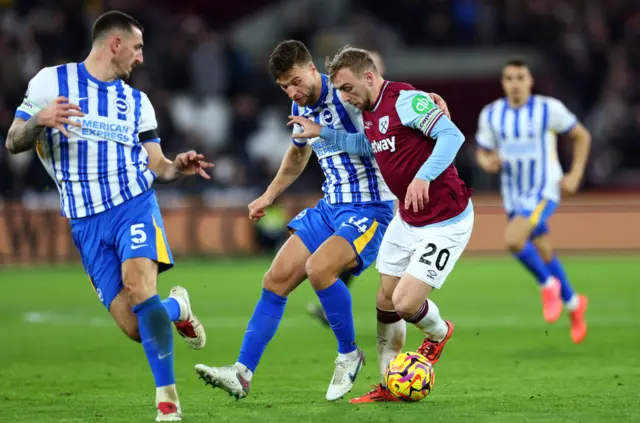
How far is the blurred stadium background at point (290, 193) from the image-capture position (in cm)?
898

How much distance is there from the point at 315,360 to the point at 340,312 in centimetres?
200

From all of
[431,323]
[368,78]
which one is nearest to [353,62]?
[368,78]

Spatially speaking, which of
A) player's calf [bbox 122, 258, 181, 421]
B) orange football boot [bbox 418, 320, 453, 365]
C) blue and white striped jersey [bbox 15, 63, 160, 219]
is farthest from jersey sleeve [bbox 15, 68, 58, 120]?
orange football boot [bbox 418, 320, 453, 365]

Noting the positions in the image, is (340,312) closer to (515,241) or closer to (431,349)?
(431,349)

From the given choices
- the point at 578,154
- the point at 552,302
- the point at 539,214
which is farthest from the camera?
the point at 578,154

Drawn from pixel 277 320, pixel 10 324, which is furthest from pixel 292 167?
pixel 10 324

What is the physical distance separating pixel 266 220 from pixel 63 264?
3303 mm

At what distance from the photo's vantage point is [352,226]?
6.92 m

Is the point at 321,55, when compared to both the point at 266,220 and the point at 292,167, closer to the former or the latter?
the point at 266,220

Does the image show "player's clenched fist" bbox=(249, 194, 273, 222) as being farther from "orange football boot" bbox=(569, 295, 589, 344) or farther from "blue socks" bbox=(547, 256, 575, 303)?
"blue socks" bbox=(547, 256, 575, 303)

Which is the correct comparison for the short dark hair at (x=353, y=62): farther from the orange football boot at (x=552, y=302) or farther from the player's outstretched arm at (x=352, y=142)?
the orange football boot at (x=552, y=302)

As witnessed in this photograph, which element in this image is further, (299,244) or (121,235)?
(299,244)

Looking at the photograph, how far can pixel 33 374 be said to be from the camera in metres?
8.16

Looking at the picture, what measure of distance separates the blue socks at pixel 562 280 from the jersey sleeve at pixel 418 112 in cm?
426
